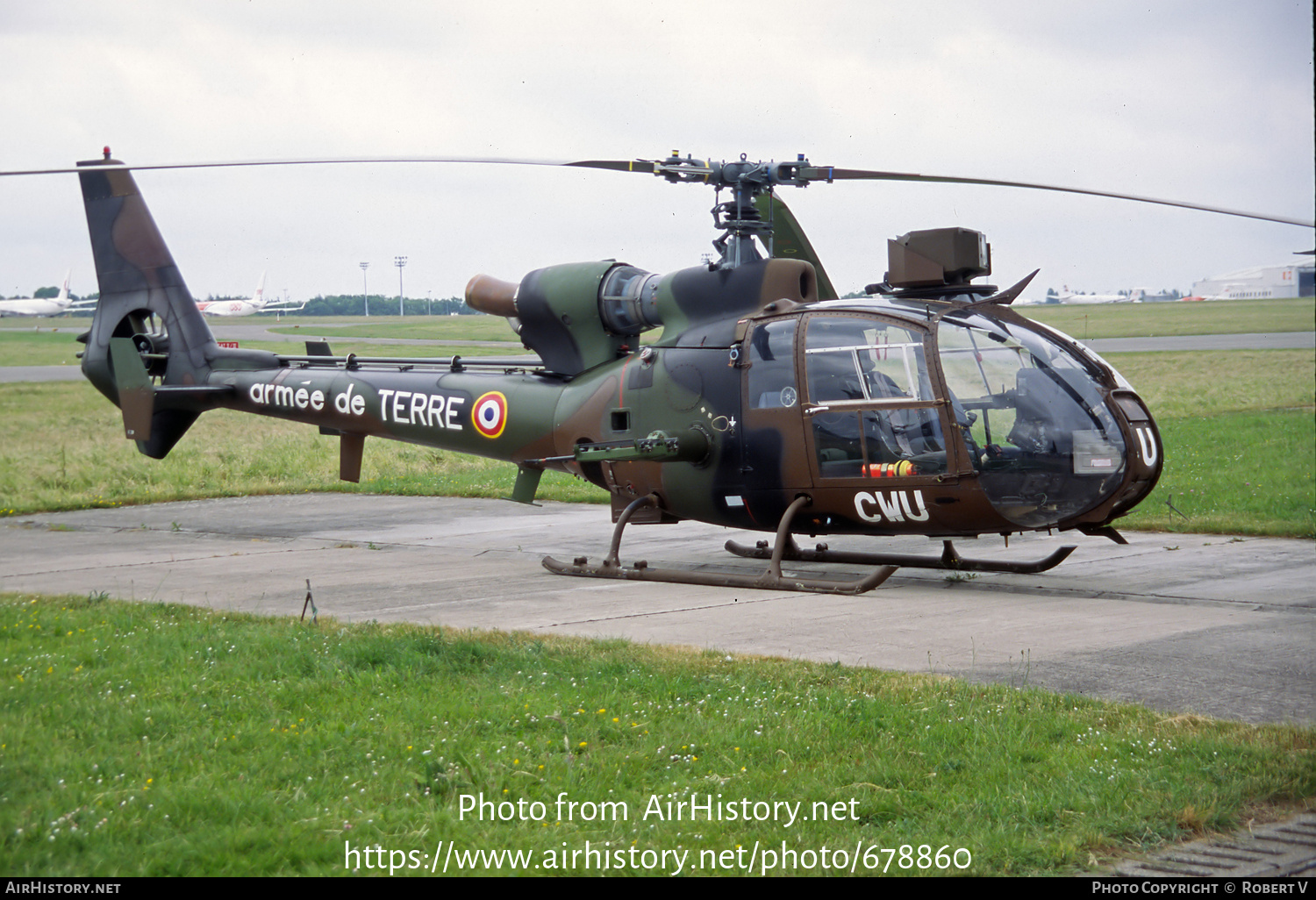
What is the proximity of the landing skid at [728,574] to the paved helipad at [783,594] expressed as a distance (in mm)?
97

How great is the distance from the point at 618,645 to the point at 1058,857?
379 centimetres

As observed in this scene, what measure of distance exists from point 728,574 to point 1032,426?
320 centimetres

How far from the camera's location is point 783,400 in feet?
34.4

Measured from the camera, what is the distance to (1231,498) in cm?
1501

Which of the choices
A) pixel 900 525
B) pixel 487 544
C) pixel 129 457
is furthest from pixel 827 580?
pixel 129 457

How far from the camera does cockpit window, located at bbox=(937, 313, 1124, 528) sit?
9.40 meters

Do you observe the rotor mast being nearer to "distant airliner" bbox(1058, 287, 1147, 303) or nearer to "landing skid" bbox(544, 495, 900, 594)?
"landing skid" bbox(544, 495, 900, 594)

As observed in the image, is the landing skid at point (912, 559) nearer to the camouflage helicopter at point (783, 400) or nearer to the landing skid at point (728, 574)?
the camouflage helicopter at point (783, 400)

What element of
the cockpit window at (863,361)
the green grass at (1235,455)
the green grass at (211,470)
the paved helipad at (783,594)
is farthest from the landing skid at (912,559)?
the green grass at (211,470)

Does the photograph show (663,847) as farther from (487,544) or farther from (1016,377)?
(487,544)

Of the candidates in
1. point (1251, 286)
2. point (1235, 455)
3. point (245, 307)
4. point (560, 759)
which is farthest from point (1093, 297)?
point (560, 759)

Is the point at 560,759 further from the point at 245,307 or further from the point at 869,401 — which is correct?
the point at 245,307

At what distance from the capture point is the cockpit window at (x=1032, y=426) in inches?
370

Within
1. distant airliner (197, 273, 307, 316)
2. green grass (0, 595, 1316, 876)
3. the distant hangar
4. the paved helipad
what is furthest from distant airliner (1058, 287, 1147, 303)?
green grass (0, 595, 1316, 876)
